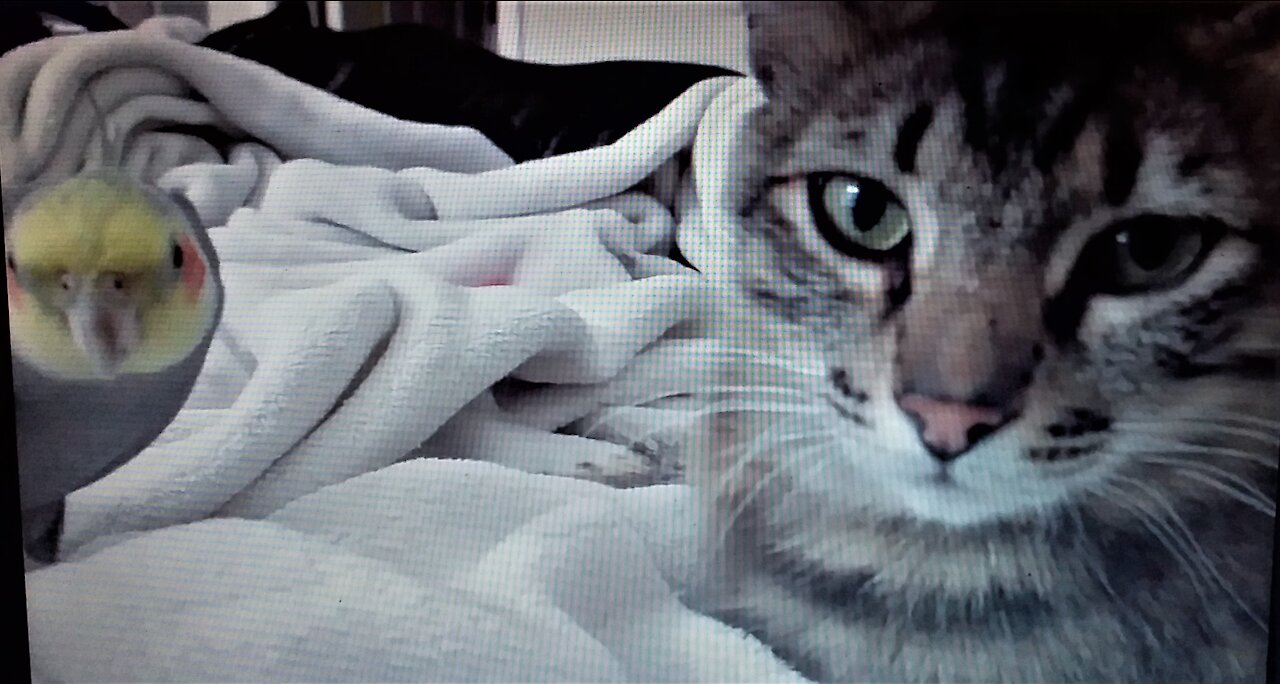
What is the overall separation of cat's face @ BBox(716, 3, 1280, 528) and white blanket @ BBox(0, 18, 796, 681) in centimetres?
8

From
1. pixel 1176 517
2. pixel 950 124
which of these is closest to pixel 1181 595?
pixel 1176 517

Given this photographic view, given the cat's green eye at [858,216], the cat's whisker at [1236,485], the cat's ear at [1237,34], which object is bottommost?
the cat's whisker at [1236,485]

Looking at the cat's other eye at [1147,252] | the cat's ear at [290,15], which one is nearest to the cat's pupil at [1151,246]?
the cat's other eye at [1147,252]

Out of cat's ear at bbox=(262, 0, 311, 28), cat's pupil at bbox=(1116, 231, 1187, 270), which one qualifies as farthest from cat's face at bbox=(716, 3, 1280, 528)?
cat's ear at bbox=(262, 0, 311, 28)

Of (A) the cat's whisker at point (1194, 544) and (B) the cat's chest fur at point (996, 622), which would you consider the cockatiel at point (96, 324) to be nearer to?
(B) the cat's chest fur at point (996, 622)

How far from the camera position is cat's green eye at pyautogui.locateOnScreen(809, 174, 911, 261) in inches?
20.9

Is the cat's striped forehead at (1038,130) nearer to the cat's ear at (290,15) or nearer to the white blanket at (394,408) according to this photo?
the white blanket at (394,408)

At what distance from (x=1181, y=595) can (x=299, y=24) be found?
67 centimetres

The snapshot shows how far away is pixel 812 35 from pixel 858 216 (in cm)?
12

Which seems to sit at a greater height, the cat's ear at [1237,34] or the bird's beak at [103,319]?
the cat's ear at [1237,34]

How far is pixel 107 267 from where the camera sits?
1.91 ft

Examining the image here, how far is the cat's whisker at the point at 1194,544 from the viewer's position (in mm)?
528

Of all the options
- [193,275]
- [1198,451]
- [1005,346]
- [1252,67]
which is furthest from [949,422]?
[193,275]

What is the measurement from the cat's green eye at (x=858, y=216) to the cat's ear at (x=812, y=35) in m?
0.07
